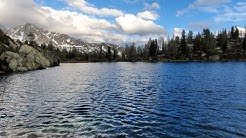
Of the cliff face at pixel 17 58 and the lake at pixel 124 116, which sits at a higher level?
the cliff face at pixel 17 58

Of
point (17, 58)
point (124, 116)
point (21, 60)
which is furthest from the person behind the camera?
point (21, 60)

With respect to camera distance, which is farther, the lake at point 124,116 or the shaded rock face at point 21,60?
the shaded rock face at point 21,60

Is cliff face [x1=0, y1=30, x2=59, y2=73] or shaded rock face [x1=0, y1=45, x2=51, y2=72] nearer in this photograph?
shaded rock face [x1=0, y1=45, x2=51, y2=72]

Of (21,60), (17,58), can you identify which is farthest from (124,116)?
(21,60)

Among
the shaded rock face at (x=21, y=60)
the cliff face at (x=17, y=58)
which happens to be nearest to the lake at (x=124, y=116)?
the shaded rock face at (x=21, y=60)

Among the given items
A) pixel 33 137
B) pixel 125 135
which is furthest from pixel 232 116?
pixel 33 137

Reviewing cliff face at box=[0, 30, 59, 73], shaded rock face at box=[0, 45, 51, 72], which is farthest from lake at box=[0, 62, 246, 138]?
cliff face at box=[0, 30, 59, 73]

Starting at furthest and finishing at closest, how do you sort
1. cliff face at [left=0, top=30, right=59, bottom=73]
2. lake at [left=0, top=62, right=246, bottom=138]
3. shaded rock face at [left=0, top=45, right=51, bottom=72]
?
cliff face at [left=0, top=30, right=59, bottom=73] < shaded rock face at [left=0, top=45, right=51, bottom=72] < lake at [left=0, top=62, right=246, bottom=138]

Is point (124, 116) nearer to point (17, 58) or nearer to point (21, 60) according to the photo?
point (17, 58)

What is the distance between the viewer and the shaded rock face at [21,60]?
4501 inches

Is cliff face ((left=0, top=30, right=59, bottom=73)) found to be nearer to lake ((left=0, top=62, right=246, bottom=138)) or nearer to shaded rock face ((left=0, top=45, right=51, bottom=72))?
shaded rock face ((left=0, top=45, right=51, bottom=72))

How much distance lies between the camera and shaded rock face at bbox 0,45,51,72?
11432 centimetres

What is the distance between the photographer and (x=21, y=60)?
129 meters

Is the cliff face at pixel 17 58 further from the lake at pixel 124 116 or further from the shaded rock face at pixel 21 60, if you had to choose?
the lake at pixel 124 116
